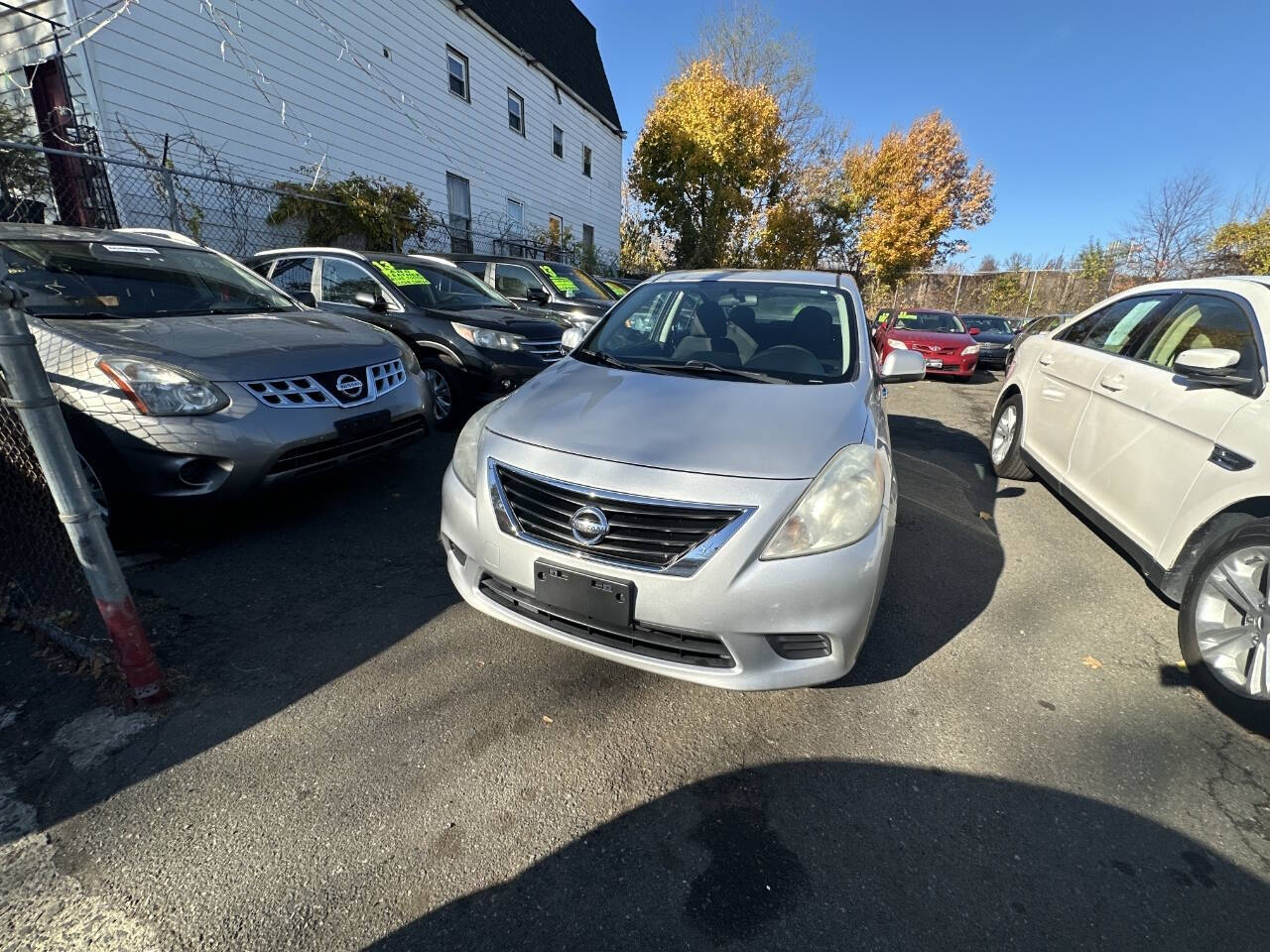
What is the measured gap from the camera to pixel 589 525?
1.89 meters

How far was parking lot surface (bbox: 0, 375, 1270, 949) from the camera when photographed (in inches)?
57.2

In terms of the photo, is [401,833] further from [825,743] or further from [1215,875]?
[1215,875]

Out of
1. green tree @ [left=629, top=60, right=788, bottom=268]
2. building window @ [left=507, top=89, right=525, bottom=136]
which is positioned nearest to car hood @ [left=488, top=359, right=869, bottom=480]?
building window @ [left=507, top=89, right=525, bottom=136]

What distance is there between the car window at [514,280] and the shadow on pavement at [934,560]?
5722mm

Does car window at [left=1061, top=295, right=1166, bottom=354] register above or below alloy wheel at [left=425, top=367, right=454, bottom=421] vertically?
above

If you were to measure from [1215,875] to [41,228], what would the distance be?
6366 millimetres

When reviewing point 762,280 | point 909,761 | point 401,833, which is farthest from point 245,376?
point 909,761

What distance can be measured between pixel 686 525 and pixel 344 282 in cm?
533

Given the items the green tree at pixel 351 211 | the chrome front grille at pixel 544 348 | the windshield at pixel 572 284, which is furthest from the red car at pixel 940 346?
the green tree at pixel 351 211

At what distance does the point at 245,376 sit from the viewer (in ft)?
9.66

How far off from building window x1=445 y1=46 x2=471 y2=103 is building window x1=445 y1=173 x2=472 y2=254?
5.80ft

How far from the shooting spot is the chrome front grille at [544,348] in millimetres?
5492

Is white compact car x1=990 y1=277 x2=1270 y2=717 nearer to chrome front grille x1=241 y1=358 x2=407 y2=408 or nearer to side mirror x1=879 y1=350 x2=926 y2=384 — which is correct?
side mirror x1=879 y1=350 x2=926 y2=384

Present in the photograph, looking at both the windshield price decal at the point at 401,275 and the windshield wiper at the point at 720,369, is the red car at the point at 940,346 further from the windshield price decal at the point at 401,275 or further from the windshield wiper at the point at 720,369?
A: the windshield wiper at the point at 720,369
